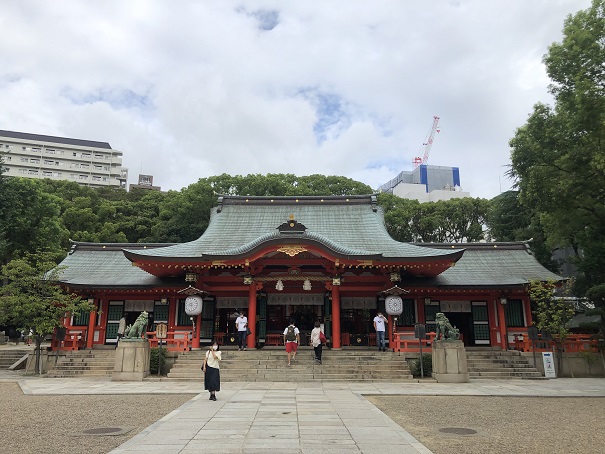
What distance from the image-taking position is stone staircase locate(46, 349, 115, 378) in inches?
706

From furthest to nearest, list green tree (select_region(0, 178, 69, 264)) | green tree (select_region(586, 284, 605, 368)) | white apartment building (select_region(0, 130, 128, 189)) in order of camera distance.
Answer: white apartment building (select_region(0, 130, 128, 189)) → green tree (select_region(0, 178, 69, 264)) → green tree (select_region(586, 284, 605, 368))

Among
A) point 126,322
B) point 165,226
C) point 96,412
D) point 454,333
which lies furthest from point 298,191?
point 96,412

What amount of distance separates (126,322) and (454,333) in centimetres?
1609

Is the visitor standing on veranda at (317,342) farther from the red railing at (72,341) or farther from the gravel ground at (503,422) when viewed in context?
the red railing at (72,341)

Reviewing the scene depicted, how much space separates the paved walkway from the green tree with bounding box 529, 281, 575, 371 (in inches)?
79.5

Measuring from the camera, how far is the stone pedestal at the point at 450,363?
15898mm

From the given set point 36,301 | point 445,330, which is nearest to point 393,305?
point 445,330

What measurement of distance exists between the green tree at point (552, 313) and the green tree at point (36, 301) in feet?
64.3

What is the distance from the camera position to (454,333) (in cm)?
1641

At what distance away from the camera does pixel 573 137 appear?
15.4 meters

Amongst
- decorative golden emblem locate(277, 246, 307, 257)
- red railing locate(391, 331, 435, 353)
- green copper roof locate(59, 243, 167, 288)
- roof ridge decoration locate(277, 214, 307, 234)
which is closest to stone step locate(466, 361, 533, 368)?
red railing locate(391, 331, 435, 353)

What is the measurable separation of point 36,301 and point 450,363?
653 inches

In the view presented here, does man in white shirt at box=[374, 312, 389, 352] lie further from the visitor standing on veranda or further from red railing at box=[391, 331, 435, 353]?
the visitor standing on veranda

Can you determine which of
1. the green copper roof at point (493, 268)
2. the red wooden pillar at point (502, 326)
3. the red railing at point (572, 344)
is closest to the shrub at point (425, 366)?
the green copper roof at point (493, 268)
